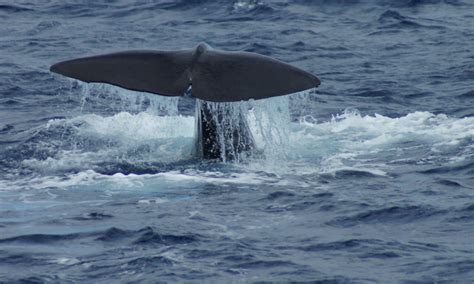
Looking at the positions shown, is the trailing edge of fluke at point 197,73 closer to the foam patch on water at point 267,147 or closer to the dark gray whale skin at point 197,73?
the dark gray whale skin at point 197,73

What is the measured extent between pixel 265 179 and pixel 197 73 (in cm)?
144

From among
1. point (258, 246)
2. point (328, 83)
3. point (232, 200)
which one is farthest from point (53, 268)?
point (328, 83)

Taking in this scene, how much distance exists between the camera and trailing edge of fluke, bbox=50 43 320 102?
1186 cm

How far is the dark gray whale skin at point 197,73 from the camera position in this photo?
467 inches

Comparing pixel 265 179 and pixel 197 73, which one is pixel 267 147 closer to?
pixel 265 179

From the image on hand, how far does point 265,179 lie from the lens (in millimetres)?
12758

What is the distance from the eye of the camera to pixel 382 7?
89.4 ft

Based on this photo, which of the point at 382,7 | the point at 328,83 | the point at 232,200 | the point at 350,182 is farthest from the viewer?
the point at 382,7

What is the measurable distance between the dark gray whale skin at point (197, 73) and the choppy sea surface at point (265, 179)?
14.0 inches

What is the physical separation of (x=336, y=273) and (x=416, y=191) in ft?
9.38

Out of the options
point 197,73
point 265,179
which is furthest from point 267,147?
point 197,73

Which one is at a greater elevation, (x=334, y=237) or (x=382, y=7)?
(x=382, y=7)

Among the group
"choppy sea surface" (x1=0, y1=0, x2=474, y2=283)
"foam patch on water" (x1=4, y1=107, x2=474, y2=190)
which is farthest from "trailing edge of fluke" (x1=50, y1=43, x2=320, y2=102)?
"foam patch on water" (x1=4, y1=107, x2=474, y2=190)

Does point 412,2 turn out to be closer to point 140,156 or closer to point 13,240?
point 140,156
